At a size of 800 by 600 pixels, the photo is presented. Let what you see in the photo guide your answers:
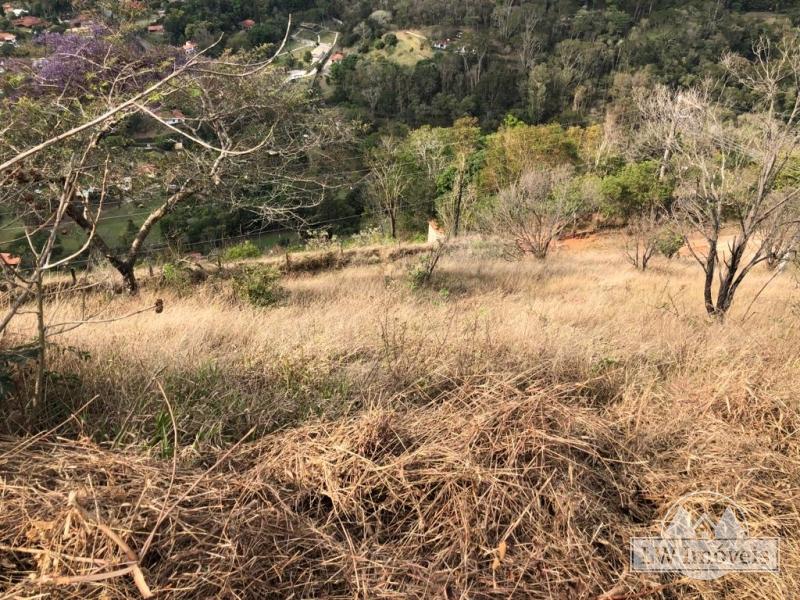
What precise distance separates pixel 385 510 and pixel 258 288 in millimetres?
5978

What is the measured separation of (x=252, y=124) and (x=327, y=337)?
24.2 ft

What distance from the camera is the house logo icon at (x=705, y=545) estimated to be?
1740mm

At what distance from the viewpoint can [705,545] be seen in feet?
Result: 5.92

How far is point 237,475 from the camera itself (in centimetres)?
183

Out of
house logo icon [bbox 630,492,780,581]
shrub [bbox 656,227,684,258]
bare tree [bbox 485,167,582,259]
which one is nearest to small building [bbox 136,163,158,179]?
house logo icon [bbox 630,492,780,581]

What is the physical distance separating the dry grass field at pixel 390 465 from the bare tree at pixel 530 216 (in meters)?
13.4

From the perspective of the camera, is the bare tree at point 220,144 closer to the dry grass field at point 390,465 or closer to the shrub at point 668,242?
the dry grass field at point 390,465

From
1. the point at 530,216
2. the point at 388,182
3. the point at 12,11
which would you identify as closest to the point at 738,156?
the point at 530,216

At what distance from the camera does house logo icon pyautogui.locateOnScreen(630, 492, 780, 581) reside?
174 centimetres

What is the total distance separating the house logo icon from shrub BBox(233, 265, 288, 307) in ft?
19.4

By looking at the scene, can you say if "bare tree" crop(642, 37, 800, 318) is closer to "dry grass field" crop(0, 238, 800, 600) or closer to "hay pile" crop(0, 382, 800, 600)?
"dry grass field" crop(0, 238, 800, 600)

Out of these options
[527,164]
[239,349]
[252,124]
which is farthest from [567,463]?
[527,164]

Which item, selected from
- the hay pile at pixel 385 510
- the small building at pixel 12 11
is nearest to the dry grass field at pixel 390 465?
the hay pile at pixel 385 510

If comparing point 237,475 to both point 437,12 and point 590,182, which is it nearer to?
point 590,182
